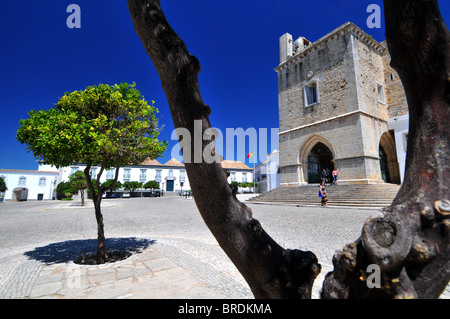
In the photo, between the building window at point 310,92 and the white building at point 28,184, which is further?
the white building at point 28,184

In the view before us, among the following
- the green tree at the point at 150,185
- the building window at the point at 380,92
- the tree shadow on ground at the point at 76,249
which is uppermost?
the building window at the point at 380,92

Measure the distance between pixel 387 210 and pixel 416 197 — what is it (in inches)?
7.2

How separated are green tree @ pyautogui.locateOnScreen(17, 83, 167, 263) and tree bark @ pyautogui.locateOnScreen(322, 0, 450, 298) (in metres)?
3.73

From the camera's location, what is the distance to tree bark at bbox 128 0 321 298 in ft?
4.73

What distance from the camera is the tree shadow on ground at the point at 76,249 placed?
450 centimetres

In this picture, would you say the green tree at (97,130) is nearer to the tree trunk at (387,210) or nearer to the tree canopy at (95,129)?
the tree canopy at (95,129)

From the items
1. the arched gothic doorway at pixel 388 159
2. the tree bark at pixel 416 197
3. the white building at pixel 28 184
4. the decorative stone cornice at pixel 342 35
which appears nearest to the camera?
the tree bark at pixel 416 197

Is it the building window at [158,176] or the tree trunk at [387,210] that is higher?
the building window at [158,176]

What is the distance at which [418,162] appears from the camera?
4.99 feet

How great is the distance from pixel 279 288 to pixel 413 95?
159 centimetres

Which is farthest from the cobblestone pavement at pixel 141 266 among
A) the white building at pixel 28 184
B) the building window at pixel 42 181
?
the building window at pixel 42 181

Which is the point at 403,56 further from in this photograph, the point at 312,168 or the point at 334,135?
the point at 312,168

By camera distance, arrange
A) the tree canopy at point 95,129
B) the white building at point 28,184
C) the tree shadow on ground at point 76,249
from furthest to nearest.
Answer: the white building at point 28,184 < the tree shadow on ground at point 76,249 < the tree canopy at point 95,129

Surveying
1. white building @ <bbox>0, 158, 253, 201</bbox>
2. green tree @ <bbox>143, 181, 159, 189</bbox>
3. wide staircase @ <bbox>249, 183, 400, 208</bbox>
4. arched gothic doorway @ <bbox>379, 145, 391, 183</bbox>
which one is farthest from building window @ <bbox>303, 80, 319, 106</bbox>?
Answer: green tree @ <bbox>143, 181, 159, 189</bbox>
